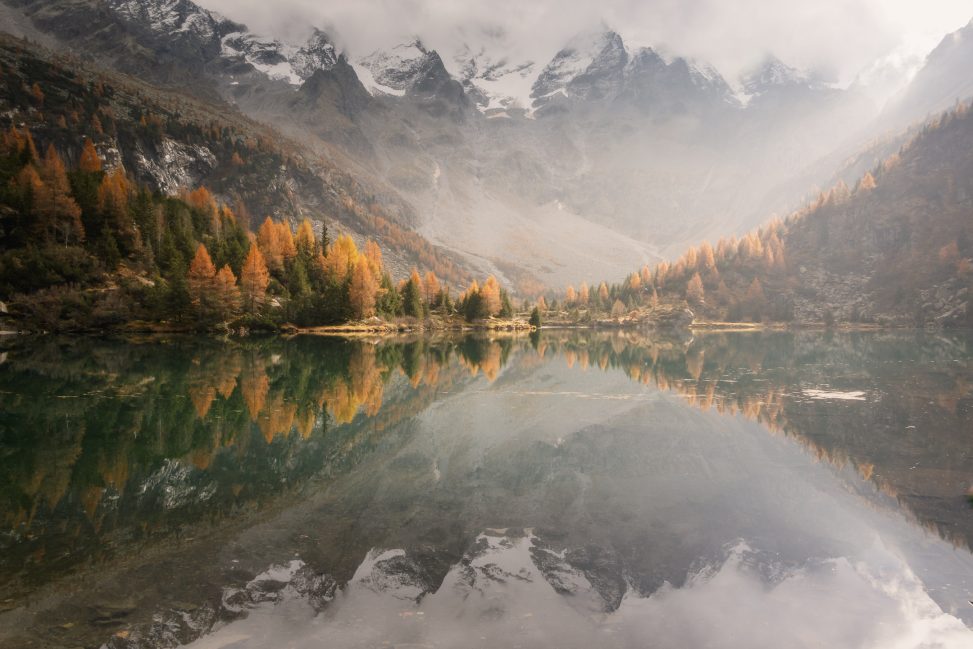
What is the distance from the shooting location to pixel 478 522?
1380 centimetres

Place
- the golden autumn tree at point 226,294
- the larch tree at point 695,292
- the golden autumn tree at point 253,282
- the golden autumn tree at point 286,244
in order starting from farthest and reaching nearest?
the larch tree at point 695,292
the golden autumn tree at point 286,244
the golden autumn tree at point 253,282
the golden autumn tree at point 226,294

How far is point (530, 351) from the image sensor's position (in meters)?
71.3

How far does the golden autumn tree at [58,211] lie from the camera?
78.3 meters

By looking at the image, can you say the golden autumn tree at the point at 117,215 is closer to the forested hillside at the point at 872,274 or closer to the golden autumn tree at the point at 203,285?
the golden autumn tree at the point at 203,285

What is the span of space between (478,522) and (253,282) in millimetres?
88182

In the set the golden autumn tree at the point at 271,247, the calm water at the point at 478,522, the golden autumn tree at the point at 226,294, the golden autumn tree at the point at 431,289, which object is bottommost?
the calm water at the point at 478,522

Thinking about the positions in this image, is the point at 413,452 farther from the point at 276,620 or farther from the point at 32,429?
the point at 32,429

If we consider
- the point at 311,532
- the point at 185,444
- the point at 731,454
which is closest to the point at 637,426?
the point at 731,454

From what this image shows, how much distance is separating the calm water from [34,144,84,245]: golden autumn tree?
2509 inches

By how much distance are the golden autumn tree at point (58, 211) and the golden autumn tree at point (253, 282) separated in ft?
77.3

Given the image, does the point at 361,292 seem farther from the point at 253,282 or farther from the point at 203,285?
the point at 203,285

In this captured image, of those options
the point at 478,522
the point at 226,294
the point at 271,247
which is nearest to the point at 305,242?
the point at 271,247

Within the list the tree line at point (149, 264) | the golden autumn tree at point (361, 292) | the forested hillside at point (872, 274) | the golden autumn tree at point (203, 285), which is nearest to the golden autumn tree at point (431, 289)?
the tree line at point (149, 264)

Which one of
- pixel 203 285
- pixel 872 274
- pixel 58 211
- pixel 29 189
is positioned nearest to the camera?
pixel 29 189
